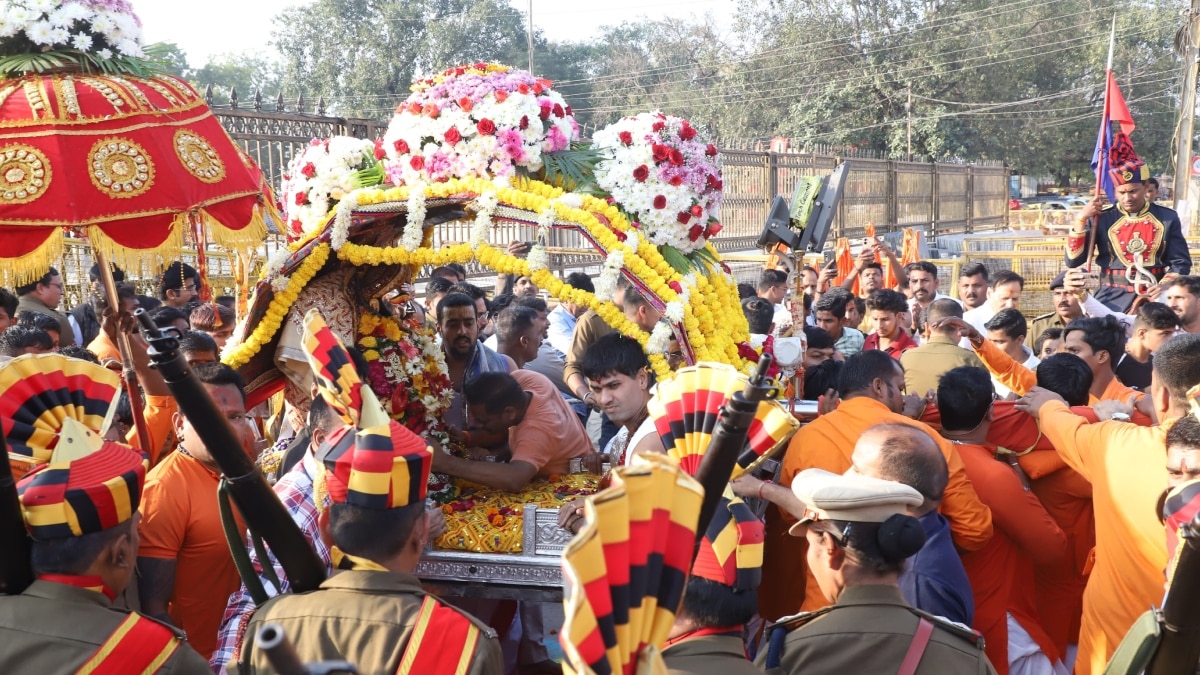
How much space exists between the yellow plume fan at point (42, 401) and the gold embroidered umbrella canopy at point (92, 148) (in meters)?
0.95

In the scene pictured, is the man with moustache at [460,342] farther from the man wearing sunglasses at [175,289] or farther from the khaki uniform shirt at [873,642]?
the khaki uniform shirt at [873,642]

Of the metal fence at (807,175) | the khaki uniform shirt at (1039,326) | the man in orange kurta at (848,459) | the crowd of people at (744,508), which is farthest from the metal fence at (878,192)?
the man in orange kurta at (848,459)

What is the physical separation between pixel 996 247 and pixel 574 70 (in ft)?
109

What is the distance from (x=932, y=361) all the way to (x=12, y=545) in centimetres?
433

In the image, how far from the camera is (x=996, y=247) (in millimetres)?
20328

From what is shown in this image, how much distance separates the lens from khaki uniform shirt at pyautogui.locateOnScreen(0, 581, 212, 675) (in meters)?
2.46

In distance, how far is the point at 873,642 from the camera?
2529 mm

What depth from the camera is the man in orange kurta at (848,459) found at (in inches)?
146

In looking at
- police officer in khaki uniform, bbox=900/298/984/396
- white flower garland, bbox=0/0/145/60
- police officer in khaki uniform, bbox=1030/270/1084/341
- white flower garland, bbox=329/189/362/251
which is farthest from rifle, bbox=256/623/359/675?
police officer in khaki uniform, bbox=1030/270/1084/341

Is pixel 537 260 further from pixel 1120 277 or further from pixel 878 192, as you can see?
pixel 878 192

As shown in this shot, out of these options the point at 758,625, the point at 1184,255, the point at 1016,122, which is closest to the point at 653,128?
the point at 758,625

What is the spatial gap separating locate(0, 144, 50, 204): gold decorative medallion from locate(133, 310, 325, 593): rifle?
1.68 m

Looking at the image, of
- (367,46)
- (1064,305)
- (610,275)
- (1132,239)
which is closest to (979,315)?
(1064,305)

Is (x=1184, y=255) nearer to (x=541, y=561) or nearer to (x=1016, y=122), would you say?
(x=541, y=561)
